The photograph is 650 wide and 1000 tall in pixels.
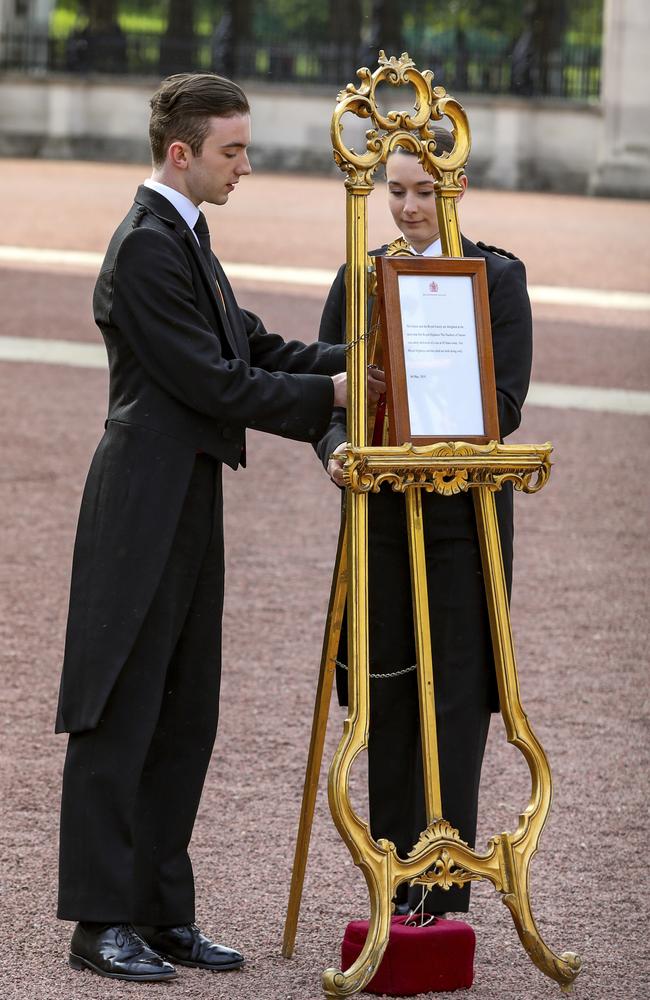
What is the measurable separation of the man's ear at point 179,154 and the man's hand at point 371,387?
1.79 ft

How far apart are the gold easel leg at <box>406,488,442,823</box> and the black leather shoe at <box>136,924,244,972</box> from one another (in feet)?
1.87

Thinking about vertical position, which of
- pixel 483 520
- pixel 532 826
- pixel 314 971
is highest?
pixel 483 520

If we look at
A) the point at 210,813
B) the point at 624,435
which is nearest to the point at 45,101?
the point at 624,435

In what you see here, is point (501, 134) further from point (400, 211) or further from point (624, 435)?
point (400, 211)

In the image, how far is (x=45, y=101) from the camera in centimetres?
3044

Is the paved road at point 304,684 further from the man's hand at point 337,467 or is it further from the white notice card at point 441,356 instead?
the white notice card at point 441,356

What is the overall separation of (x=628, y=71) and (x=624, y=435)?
59.7 ft

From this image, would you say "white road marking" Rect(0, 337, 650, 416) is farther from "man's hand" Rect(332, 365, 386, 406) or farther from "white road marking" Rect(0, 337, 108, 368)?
"man's hand" Rect(332, 365, 386, 406)

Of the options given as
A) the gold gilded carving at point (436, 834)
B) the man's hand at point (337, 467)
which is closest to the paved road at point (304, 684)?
the gold gilded carving at point (436, 834)

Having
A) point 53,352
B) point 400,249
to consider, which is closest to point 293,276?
point 53,352

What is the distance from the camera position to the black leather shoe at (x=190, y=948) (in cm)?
358

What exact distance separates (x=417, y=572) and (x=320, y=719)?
1.29ft

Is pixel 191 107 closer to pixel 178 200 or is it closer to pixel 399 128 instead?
pixel 178 200

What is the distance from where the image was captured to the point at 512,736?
139 inches
